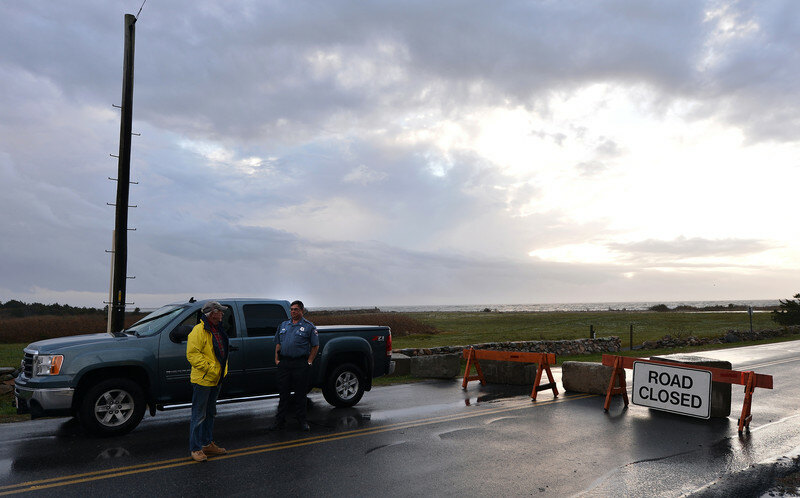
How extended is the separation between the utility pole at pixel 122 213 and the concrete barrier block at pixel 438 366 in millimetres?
7671

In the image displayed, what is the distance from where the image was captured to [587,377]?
1238 centimetres

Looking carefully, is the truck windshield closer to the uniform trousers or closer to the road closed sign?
the uniform trousers

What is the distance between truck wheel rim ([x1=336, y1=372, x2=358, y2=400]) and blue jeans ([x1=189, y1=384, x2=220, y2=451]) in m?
3.50

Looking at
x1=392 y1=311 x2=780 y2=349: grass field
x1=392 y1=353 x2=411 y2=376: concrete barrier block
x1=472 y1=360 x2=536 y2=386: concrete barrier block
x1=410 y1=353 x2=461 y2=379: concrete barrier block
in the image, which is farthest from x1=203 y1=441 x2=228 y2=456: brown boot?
x1=392 y1=311 x2=780 y2=349: grass field

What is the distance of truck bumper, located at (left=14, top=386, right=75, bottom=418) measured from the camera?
7.74 metres

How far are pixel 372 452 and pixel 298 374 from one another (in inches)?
79.1

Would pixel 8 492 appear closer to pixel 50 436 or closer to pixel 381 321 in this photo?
pixel 50 436

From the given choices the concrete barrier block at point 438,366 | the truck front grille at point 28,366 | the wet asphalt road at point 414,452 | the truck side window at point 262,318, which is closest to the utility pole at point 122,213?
the wet asphalt road at point 414,452

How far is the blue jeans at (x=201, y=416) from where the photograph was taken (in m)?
6.91

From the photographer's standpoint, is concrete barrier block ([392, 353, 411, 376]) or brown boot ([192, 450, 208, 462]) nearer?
brown boot ([192, 450, 208, 462])

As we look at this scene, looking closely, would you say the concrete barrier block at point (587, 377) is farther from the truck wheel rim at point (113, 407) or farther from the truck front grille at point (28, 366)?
the truck front grille at point (28, 366)

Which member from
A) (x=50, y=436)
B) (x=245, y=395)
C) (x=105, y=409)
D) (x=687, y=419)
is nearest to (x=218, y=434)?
(x=245, y=395)

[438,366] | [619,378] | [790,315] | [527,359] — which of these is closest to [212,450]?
[527,359]

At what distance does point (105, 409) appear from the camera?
8133 millimetres
